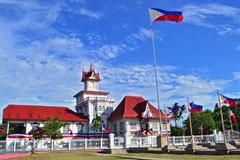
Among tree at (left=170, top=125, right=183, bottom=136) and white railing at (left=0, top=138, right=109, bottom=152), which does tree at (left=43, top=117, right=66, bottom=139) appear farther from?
tree at (left=170, top=125, right=183, bottom=136)

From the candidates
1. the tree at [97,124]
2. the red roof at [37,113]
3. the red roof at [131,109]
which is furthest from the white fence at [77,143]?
the tree at [97,124]

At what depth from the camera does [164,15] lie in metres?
24.4

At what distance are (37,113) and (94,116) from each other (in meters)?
10.5

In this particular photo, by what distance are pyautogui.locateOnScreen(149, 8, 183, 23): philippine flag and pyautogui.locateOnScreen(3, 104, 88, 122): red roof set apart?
88.3ft

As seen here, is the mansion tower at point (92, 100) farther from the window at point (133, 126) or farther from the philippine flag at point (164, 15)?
the philippine flag at point (164, 15)

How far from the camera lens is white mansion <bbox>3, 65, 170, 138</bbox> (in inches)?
1838

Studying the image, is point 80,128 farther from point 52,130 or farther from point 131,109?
point 52,130

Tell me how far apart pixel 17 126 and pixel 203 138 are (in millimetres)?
33057

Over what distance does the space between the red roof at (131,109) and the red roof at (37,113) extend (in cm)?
615

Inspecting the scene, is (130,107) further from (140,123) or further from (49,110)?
(49,110)

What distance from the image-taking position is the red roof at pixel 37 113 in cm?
4562

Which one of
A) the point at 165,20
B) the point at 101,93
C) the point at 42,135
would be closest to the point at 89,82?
the point at 101,93

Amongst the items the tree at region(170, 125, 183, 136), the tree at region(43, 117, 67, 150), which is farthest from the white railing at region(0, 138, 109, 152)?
the tree at region(170, 125, 183, 136)

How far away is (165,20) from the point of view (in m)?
24.3
